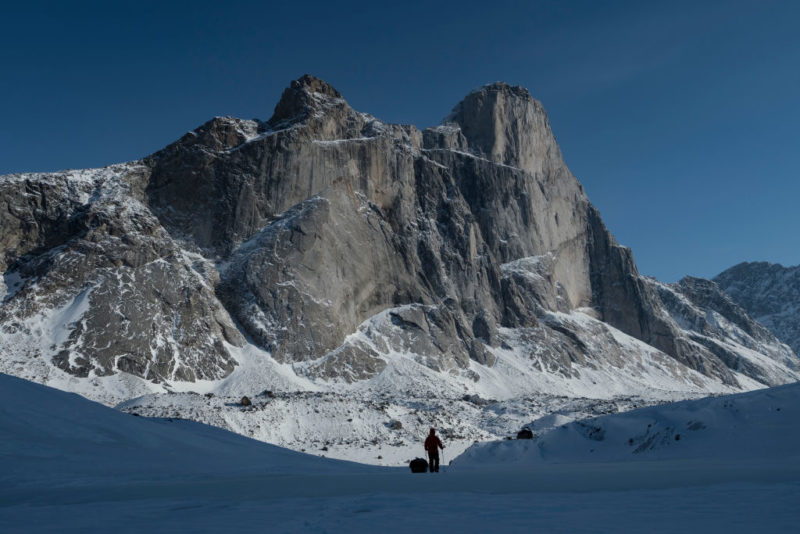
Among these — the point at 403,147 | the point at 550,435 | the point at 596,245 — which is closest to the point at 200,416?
the point at 550,435

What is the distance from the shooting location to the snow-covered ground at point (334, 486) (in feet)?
24.5

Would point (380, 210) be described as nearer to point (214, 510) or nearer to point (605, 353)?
point (605, 353)

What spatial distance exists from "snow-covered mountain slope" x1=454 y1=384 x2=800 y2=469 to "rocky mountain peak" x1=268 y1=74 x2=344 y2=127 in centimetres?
9576

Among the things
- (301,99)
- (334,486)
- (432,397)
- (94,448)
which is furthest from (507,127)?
(334,486)

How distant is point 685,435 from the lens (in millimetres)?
23266

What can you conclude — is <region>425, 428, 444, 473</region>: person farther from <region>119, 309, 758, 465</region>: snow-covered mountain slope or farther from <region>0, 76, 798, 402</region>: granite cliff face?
<region>0, 76, 798, 402</region>: granite cliff face

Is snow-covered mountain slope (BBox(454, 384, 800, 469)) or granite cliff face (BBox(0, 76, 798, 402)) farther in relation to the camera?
granite cliff face (BBox(0, 76, 798, 402))

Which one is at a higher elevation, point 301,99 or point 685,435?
point 301,99

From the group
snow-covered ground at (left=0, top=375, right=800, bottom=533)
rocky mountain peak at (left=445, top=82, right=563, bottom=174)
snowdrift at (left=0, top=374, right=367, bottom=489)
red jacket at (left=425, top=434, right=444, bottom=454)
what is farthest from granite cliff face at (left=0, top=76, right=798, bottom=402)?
red jacket at (left=425, top=434, right=444, bottom=454)

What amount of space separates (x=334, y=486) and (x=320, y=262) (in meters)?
86.5

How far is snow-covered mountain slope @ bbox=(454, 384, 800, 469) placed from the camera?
813 inches

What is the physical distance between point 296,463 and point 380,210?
96.3 meters

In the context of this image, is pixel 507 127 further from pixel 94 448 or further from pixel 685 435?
pixel 94 448

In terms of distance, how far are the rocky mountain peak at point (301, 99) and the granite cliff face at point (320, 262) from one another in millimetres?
422
